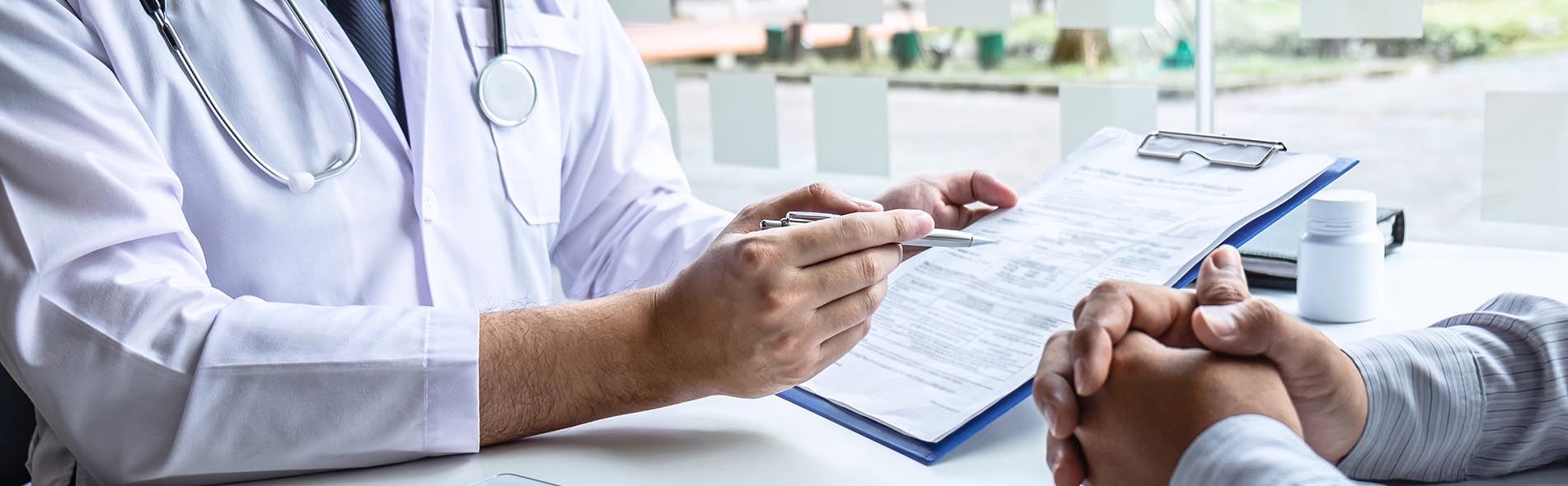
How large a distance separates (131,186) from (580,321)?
356 mm

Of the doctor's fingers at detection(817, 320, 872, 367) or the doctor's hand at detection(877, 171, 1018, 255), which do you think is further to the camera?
the doctor's hand at detection(877, 171, 1018, 255)

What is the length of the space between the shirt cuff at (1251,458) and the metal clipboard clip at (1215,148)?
1.44 feet

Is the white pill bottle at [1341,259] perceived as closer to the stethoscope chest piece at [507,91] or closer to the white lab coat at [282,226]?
the white lab coat at [282,226]

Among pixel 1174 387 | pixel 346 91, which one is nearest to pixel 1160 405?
pixel 1174 387

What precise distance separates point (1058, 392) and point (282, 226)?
729 mm

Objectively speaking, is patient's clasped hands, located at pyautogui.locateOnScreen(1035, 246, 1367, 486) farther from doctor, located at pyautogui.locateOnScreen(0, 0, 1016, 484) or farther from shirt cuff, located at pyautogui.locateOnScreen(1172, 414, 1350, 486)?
doctor, located at pyautogui.locateOnScreen(0, 0, 1016, 484)

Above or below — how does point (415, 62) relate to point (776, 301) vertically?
above

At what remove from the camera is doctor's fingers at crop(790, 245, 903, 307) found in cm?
87

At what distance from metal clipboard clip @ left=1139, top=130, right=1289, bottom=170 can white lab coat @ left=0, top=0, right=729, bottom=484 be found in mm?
479

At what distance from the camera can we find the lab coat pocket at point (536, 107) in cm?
126

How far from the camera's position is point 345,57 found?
1142mm

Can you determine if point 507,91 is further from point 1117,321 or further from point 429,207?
point 1117,321

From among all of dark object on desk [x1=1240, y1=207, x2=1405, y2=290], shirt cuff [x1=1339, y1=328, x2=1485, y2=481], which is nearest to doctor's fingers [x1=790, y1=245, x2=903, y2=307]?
shirt cuff [x1=1339, y1=328, x2=1485, y2=481]

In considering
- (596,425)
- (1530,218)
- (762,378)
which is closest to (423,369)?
(596,425)
